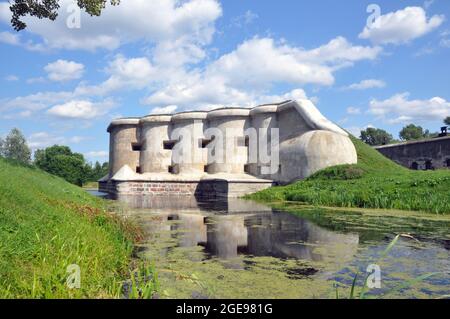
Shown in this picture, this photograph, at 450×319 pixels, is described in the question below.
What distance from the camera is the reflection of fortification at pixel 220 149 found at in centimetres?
2639

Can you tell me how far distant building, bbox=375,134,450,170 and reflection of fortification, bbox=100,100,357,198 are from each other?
39.3 feet

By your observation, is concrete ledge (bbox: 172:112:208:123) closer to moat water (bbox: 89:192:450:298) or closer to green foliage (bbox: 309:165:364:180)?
green foliage (bbox: 309:165:364:180)

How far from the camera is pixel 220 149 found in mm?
33594

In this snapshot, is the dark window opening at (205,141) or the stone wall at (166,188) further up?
the dark window opening at (205,141)

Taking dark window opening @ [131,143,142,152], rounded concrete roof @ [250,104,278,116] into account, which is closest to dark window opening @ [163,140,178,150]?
dark window opening @ [131,143,142,152]

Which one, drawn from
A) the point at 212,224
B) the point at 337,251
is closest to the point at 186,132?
the point at 212,224

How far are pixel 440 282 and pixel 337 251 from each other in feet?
6.97

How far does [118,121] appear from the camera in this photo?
1527 inches

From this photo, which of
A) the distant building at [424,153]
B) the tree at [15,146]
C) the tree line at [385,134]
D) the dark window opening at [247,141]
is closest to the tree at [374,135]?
the tree line at [385,134]

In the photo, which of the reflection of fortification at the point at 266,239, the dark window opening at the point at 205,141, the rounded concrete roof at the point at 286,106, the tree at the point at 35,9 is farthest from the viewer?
the dark window opening at the point at 205,141

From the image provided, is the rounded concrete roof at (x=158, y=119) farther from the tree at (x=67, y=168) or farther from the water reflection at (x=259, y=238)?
the water reflection at (x=259, y=238)

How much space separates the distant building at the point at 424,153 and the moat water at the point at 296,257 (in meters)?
25.9

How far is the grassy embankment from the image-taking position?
1402 centimetres
